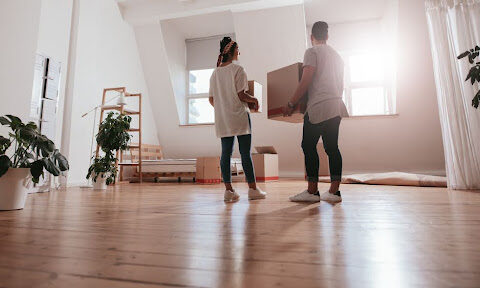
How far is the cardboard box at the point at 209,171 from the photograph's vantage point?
4.03m

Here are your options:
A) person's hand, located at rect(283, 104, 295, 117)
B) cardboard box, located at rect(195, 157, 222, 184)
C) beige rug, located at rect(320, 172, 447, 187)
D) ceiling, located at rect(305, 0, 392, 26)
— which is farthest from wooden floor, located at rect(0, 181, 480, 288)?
ceiling, located at rect(305, 0, 392, 26)

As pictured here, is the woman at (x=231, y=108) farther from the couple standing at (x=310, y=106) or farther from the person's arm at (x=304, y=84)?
the person's arm at (x=304, y=84)

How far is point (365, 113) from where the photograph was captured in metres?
4.88

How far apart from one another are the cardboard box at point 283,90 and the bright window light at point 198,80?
12.1ft

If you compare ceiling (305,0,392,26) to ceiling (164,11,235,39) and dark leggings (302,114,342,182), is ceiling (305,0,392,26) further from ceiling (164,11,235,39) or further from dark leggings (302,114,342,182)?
dark leggings (302,114,342,182)

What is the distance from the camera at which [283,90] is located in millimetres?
2002

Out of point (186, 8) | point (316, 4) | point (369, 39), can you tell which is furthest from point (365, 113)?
point (186, 8)

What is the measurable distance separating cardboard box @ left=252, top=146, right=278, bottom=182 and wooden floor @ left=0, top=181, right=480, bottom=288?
9.13 ft

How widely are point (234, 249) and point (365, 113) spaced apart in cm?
467

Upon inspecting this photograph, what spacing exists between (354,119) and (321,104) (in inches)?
120

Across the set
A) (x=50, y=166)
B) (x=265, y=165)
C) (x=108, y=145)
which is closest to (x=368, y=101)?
(x=265, y=165)

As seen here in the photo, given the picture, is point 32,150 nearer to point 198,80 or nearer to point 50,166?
point 50,166

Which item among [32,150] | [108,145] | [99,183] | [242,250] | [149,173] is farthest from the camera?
[149,173]

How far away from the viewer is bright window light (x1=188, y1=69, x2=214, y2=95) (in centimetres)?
562
